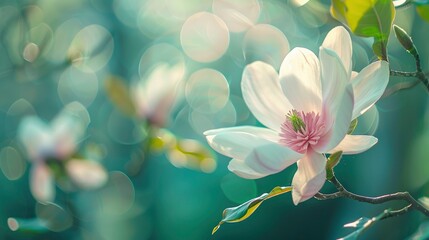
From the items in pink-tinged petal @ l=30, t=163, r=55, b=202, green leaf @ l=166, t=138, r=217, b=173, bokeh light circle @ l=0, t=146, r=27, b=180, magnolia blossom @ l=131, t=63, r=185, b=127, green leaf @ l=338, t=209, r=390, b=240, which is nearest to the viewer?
green leaf @ l=338, t=209, r=390, b=240

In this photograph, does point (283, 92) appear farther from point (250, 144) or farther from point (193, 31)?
point (193, 31)

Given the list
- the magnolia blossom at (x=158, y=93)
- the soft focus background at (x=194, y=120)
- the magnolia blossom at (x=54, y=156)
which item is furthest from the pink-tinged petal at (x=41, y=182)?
the soft focus background at (x=194, y=120)

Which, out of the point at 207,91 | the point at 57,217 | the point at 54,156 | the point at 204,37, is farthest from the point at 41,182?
the point at 204,37

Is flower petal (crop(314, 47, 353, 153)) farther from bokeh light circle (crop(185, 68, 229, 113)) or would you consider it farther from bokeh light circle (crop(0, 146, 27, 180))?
bokeh light circle (crop(185, 68, 229, 113))

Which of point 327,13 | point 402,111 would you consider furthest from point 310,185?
point 402,111

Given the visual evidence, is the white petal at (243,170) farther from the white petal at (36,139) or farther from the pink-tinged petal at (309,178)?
the white petal at (36,139)

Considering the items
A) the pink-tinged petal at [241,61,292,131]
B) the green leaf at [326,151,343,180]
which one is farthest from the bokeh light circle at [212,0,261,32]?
the green leaf at [326,151,343,180]
